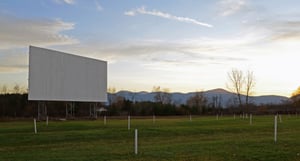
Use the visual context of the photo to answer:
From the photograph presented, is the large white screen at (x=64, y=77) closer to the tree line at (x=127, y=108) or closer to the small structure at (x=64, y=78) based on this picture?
the small structure at (x=64, y=78)

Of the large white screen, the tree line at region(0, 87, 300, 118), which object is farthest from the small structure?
the tree line at region(0, 87, 300, 118)

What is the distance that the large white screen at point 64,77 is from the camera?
47.4 m

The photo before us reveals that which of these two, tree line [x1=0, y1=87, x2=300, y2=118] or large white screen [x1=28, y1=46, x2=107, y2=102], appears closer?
large white screen [x1=28, y1=46, x2=107, y2=102]

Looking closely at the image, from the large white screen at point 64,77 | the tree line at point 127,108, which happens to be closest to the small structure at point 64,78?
the large white screen at point 64,77

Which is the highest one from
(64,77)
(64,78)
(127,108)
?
(64,77)

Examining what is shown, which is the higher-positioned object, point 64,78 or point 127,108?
point 64,78

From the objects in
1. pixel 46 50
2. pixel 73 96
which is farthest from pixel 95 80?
pixel 46 50

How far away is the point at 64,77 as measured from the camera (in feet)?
172

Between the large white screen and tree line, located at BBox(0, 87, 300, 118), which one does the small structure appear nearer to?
the large white screen

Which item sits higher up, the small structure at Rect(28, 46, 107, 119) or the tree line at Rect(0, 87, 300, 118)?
the small structure at Rect(28, 46, 107, 119)

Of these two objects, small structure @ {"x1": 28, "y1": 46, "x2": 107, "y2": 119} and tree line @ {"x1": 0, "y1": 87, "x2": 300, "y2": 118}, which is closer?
small structure @ {"x1": 28, "y1": 46, "x2": 107, "y2": 119}

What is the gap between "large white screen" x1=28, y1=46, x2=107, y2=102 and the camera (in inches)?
1865

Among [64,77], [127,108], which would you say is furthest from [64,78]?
[127,108]

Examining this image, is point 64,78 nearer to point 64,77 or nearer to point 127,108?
point 64,77
